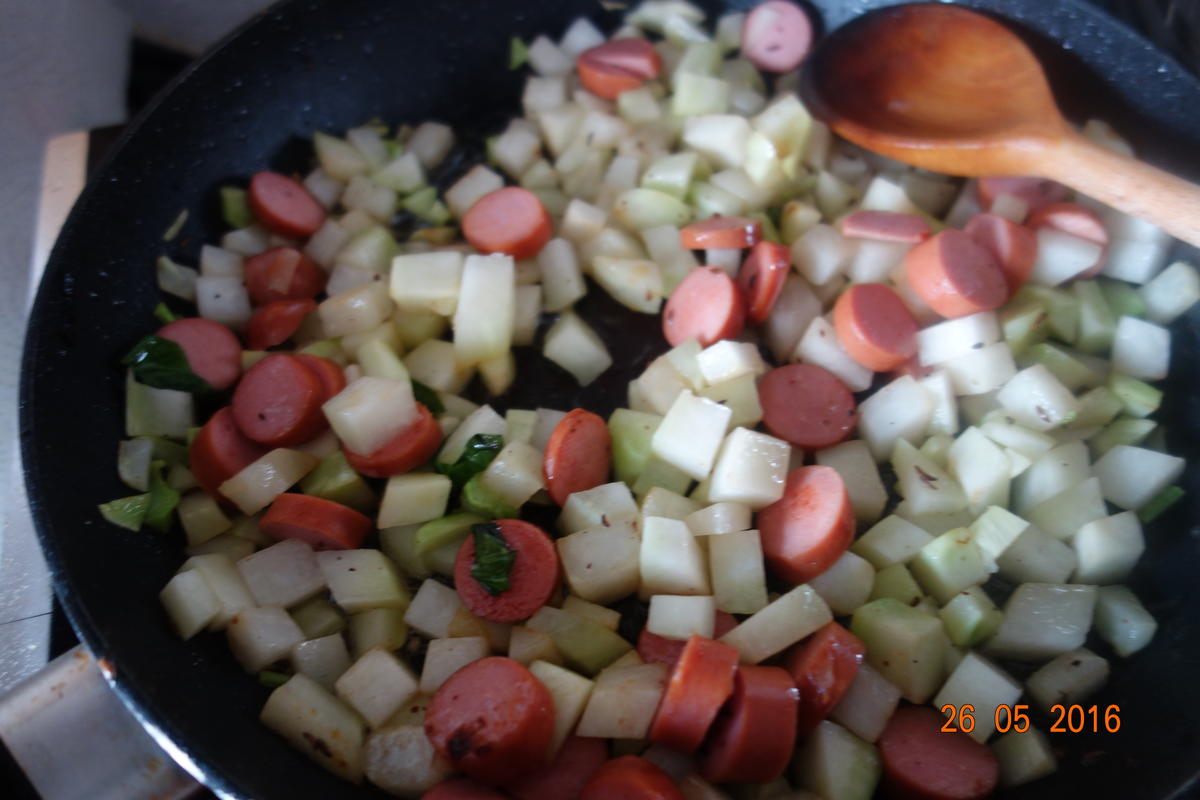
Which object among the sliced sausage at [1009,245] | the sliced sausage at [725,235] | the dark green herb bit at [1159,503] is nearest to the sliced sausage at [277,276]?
the sliced sausage at [725,235]

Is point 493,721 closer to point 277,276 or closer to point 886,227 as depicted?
point 277,276

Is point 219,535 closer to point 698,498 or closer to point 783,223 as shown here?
point 698,498

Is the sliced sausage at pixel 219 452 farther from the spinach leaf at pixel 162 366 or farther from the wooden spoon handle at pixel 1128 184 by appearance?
the wooden spoon handle at pixel 1128 184

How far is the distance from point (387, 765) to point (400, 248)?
1078 millimetres

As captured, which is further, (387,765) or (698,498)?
(698,498)

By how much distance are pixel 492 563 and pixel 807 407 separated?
2.17 feet

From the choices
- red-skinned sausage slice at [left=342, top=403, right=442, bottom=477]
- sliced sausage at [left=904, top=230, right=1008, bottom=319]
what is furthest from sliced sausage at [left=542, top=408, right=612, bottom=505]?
sliced sausage at [left=904, top=230, right=1008, bottom=319]

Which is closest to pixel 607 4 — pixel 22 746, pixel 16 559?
pixel 16 559

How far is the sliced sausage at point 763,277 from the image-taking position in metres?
1.68

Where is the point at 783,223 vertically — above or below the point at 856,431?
above

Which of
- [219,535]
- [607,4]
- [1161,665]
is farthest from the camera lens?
[607,4]

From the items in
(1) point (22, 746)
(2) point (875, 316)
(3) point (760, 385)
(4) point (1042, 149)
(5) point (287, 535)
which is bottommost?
(1) point (22, 746)

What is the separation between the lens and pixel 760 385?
165 cm

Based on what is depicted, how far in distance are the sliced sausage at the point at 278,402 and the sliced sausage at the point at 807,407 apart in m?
0.83
